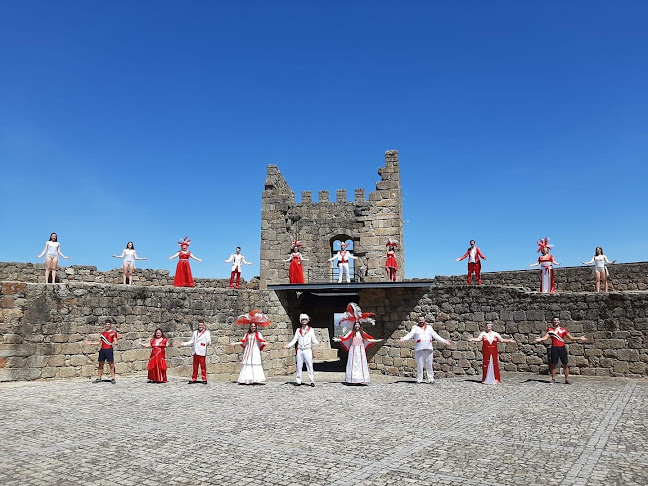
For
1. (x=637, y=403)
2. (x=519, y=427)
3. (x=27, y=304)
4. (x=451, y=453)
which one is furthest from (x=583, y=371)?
(x=27, y=304)

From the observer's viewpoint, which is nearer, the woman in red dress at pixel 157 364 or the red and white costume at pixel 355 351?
the woman in red dress at pixel 157 364

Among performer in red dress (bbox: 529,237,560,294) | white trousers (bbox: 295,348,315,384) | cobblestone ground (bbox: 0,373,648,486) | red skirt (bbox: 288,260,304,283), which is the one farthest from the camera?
red skirt (bbox: 288,260,304,283)

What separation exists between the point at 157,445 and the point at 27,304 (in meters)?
6.58

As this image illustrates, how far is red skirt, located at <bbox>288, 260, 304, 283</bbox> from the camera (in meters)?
14.8

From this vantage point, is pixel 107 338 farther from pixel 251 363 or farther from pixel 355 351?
pixel 355 351

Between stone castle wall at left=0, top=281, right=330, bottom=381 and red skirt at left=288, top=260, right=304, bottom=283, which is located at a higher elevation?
red skirt at left=288, top=260, right=304, bottom=283

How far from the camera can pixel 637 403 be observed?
7.41m

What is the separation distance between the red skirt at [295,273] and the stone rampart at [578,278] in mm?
4287

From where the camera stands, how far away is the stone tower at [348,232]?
17.2 metres

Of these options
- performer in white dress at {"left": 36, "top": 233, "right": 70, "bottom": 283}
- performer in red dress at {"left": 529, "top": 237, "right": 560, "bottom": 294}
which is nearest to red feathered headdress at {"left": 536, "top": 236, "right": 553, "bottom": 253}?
performer in red dress at {"left": 529, "top": 237, "right": 560, "bottom": 294}

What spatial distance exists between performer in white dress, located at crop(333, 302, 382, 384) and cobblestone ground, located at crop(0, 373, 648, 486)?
47.4 inches

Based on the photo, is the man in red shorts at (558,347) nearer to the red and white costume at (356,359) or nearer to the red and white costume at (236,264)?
the red and white costume at (356,359)

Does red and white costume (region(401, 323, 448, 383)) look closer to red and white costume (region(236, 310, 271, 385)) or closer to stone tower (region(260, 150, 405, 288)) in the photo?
red and white costume (region(236, 310, 271, 385))

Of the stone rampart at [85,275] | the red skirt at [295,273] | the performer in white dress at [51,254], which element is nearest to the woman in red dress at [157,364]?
the performer in white dress at [51,254]
